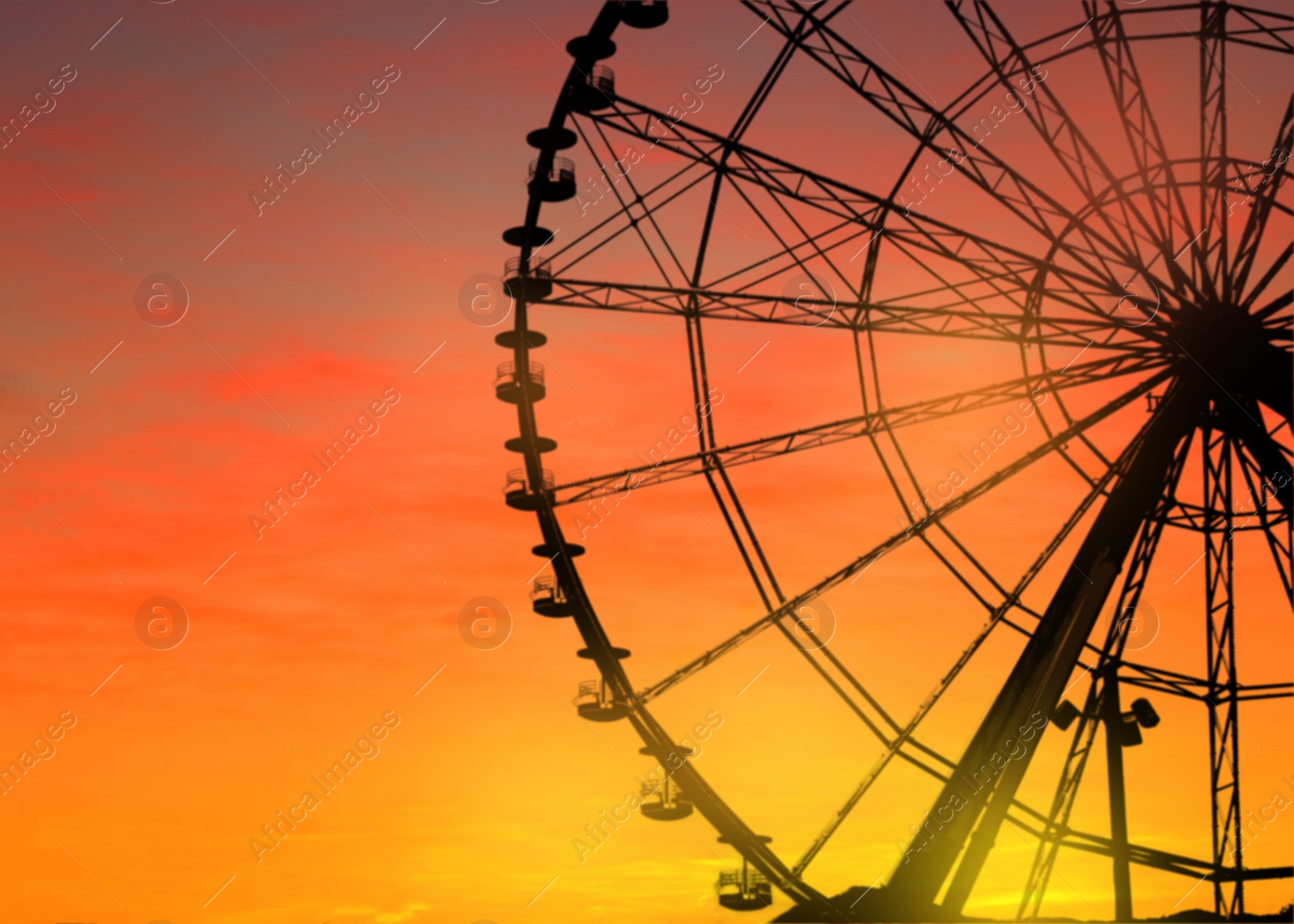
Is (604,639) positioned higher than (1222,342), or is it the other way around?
(1222,342)

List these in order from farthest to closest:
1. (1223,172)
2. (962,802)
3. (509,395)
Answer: (509,395), (1223,172), (962,802)

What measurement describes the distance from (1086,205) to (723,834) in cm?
1306

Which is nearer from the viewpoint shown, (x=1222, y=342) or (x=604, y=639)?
(x=1222, y=342)

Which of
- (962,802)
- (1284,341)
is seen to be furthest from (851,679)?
(1284,341)

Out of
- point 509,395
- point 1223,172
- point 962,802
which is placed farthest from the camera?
point 509,395

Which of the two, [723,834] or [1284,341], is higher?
[1284,341]

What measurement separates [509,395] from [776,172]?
646cm

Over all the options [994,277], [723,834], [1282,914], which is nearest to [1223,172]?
[994,277]

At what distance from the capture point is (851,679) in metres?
24.7

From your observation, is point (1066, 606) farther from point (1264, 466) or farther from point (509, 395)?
point (509, 395)

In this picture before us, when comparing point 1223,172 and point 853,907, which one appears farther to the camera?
point 1223,172

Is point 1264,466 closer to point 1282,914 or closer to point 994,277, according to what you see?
point 994,277

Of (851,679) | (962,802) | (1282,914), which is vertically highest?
(851,679)

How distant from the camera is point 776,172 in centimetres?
2564
